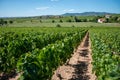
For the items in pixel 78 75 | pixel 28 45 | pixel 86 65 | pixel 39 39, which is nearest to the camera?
pixel 78 75

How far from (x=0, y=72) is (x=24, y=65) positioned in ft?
16.6

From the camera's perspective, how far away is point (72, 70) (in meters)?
12.8

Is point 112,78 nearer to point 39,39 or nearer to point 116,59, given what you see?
point 116,59

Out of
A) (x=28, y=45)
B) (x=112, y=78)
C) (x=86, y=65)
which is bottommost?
(x=86, y=65)

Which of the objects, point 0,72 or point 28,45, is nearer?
point 0,72

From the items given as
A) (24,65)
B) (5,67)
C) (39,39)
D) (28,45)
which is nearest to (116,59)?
(24,65)

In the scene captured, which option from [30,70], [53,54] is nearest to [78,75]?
[53,54]

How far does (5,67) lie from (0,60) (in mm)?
475

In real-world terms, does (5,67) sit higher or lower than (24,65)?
lower

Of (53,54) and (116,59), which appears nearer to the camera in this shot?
(116,59)

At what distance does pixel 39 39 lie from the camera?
20.2 m

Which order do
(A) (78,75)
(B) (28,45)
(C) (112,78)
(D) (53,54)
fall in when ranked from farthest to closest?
(B) (28,45) → (A) (78,75) → (D) (53,54) → (C) (112,78)

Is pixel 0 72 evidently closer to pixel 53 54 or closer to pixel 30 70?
pixel 53 54

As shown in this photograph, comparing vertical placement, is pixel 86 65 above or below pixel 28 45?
below
